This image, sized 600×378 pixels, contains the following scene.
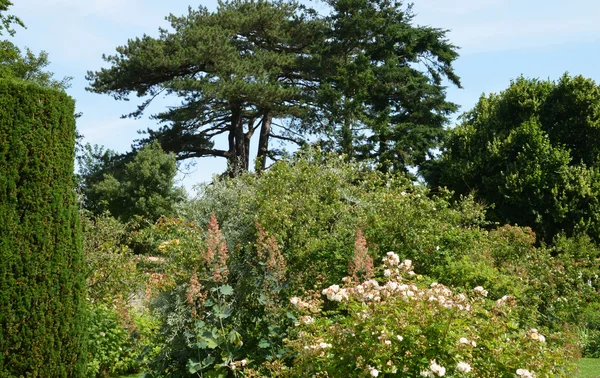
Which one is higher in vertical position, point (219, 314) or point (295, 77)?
point (295, 77)

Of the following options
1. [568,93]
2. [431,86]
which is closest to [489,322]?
[568,93]

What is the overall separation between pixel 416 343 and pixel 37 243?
3.86 metres

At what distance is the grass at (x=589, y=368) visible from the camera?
340 inches

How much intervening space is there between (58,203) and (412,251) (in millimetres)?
3907

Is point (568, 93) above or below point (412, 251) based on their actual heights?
above

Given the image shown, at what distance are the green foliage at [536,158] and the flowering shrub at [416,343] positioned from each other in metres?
15.5

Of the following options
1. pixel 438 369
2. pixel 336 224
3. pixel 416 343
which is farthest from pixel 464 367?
pixel 336 224

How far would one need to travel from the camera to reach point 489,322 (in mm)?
4773

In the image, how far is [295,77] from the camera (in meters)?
26.3

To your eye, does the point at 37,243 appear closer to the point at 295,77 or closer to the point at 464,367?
the point at 464,367

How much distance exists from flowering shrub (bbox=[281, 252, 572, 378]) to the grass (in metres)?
4.08

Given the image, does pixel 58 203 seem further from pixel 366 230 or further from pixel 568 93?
pixel 568 93

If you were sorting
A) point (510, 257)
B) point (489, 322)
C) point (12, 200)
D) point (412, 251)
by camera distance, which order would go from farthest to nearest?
point (510, 257) → point (412, 251) → point (12, 200) → point (489, 322)

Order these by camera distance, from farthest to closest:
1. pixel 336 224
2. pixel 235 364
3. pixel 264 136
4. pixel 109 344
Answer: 1. pixel 264 136
2. pixel 109 344
3. pixel 336 224
4. pixel 235 364
